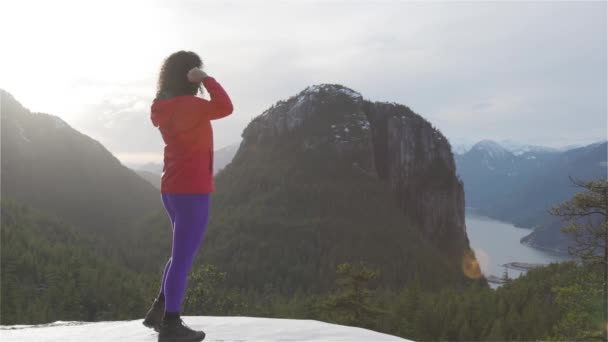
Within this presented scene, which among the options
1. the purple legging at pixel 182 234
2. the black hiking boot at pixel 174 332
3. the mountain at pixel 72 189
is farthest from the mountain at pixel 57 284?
the purple legging at pixel 182 234

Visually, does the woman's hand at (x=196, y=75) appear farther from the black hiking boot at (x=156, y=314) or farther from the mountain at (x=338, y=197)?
A: the mountain at (x=338, y=197)

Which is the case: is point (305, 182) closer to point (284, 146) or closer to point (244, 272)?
point (284, 146)

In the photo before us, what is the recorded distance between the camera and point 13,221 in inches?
4395

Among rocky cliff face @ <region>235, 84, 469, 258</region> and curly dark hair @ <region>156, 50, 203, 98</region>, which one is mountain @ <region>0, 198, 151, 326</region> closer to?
curly dark hair @ <region>156, 50, 203, 98</region>

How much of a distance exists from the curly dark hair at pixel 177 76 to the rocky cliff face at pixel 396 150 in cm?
17806

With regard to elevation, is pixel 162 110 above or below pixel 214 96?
below

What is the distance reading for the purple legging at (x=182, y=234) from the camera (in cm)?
496

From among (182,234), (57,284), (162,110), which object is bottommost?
(57,284)

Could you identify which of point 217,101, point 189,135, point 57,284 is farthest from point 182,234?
point 57,284

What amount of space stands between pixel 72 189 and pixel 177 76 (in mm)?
198042

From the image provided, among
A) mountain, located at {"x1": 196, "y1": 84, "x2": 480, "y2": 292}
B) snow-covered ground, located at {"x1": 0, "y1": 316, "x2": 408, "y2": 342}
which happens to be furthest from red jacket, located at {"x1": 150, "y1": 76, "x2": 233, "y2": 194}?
mountain, located at {"x1": 196, "y1": 84, "x2": 480, "y2": 292}

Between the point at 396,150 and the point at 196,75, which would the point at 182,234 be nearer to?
the point at 196,75

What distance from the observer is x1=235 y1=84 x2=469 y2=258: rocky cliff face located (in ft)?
607

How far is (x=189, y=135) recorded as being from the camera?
500 centimetres
